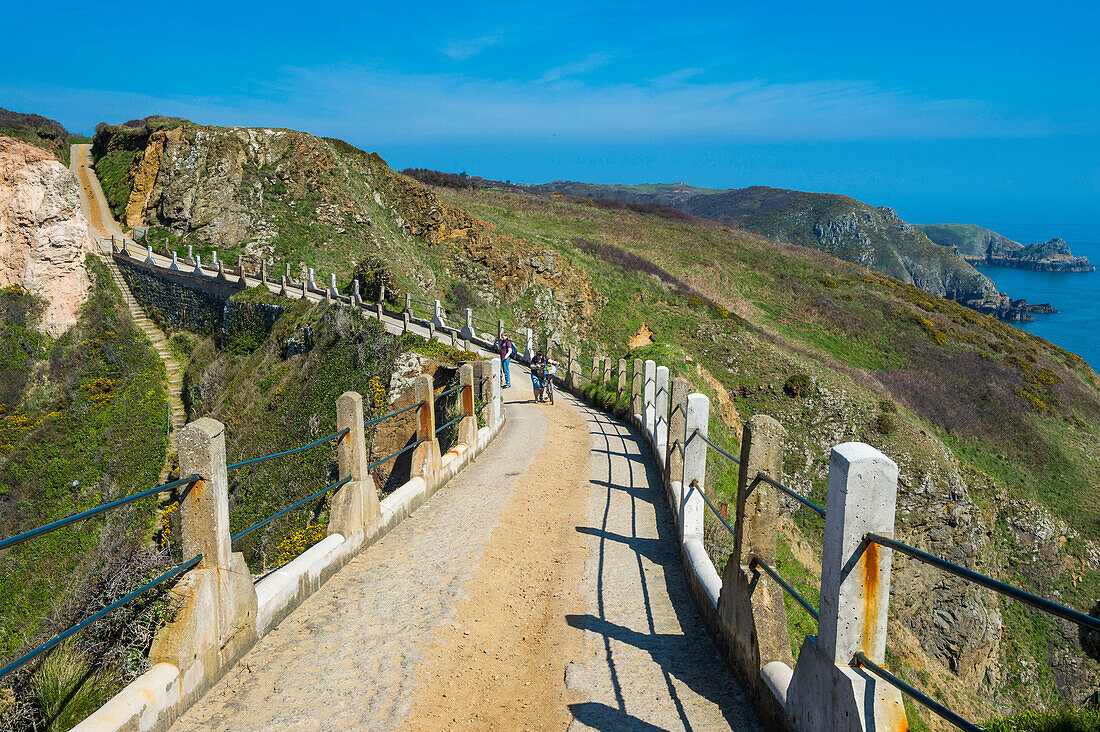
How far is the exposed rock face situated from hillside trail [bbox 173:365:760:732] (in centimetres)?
3222

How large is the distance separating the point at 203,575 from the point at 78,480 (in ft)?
75.0

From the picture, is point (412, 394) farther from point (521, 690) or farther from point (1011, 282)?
point (1011, 282)

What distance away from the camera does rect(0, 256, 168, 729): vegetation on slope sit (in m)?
4.53

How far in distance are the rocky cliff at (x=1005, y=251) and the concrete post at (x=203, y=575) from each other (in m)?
152

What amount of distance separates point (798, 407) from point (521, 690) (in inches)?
1031

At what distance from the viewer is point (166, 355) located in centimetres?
3166

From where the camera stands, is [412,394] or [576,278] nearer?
[412,394]

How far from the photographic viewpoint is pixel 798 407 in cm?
2878

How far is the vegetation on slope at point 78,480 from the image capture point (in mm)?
4531

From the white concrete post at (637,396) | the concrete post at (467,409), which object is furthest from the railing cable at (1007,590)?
the white concrete post at (637,396)

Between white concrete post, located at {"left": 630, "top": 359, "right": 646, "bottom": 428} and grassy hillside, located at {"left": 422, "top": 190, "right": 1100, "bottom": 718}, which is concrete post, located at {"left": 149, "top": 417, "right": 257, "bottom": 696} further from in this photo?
white concrete post, located at {"left": 630, "top": 359, "right": 646, "bottom": 428}

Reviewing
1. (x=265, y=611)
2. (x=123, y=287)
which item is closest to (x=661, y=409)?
(x=265, y=611)

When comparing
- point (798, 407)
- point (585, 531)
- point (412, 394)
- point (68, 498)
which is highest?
A: point (412, 394)

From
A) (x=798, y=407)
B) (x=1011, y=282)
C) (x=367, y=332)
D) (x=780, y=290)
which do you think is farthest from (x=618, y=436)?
(x=1011, y=282)
